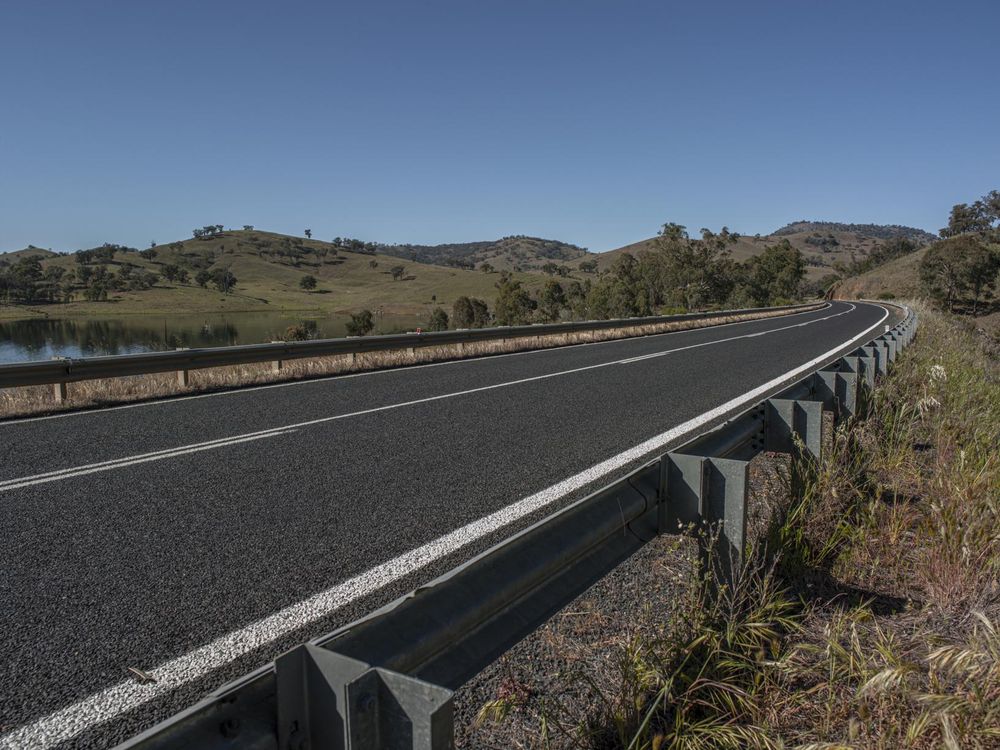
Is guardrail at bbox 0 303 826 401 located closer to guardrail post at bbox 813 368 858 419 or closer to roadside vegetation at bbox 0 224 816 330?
guardrail post at bbox 813 368 858 419

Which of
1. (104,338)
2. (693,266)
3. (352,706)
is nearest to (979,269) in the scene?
(693,266)

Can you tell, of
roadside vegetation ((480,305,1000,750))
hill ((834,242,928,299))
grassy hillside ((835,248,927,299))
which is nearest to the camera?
roadside vegetation ((480,305,1000,750))

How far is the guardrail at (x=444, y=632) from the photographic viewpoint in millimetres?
1257

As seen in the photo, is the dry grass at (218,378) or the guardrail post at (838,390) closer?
the guardrail post at (838,390)

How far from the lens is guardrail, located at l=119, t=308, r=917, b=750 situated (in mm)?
1257

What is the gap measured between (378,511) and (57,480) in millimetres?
2696

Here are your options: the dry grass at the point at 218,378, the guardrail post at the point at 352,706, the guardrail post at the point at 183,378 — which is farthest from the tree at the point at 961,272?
the guardrail post at the point at 352,706

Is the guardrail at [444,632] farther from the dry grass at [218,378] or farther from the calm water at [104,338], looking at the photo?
the calm water at [104,338]

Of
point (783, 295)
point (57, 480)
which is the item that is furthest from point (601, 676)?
point (783, 295)

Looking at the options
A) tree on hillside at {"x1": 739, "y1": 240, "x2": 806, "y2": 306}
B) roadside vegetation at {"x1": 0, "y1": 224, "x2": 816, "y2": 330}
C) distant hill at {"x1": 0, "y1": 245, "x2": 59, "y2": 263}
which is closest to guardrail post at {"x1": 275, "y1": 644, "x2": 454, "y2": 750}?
roadside vegetation at {"x1": 0, "y1": 224, "x2": 816, "y2": 330}

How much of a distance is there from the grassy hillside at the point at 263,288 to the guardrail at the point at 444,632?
74.5 metres

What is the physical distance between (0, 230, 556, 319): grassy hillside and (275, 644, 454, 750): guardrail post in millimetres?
75000

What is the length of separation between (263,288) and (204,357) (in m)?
151

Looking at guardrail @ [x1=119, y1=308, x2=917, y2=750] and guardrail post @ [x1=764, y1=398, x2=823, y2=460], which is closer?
guardrail @ [x1=119, y1=308, x2=917, y2=750]
